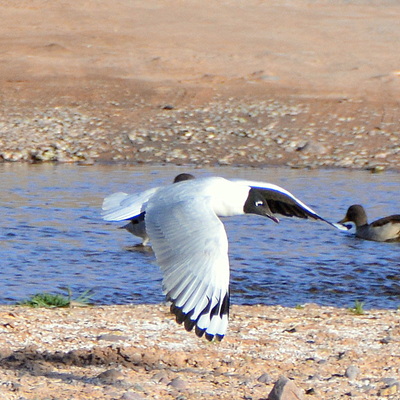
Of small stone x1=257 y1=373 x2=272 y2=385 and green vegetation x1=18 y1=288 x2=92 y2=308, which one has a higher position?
small stone x1=257 y1=373 x2=272 y2=385

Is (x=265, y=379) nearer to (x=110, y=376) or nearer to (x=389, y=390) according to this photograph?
(x=389, y=390)

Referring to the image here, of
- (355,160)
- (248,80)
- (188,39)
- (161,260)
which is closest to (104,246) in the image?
(161,260)

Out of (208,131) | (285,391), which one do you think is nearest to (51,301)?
(285,391)

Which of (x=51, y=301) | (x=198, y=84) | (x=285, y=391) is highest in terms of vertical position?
(x=198, y=84)

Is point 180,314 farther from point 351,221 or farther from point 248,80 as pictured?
point 248,80

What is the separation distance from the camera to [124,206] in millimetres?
5395

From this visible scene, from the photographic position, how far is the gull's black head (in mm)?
5424

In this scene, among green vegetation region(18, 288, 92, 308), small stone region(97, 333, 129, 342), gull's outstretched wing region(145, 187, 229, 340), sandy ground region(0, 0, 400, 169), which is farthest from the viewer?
sandy ground region(0, 0, 400, 169)

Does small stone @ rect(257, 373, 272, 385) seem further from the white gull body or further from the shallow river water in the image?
the shallow river water

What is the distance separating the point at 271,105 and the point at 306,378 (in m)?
10.4

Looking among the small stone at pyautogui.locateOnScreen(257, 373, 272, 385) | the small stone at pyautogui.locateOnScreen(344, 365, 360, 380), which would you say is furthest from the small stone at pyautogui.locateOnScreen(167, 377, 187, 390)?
the small stone at pyautogui.locateOnScreen(344, 365, 360, 380)

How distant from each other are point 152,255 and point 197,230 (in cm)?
365

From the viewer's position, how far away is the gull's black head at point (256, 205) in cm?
542

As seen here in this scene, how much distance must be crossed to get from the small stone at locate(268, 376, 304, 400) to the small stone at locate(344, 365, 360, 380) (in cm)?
49
